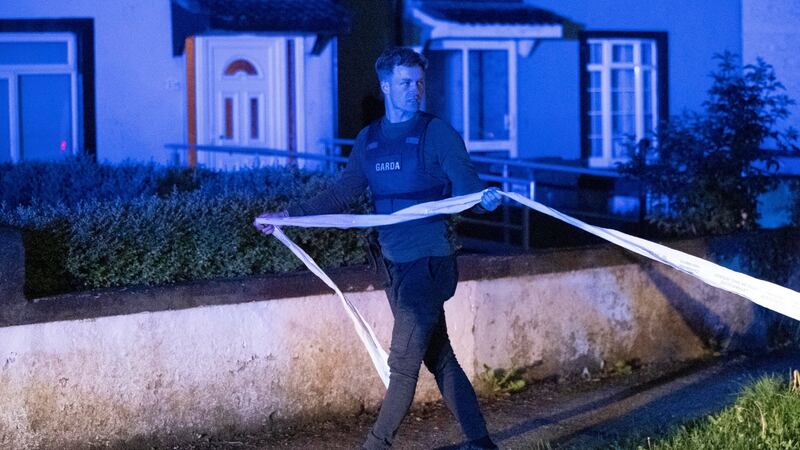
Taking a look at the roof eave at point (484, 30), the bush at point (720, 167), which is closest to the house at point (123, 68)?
the roof eave at point (484, 30)

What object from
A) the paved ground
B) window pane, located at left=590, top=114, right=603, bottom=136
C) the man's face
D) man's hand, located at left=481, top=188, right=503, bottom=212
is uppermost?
window pane, located at left=590, top=114, right=603, bottom=136

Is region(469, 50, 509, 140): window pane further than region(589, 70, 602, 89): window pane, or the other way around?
region(589, 70, 602, 89): window pane

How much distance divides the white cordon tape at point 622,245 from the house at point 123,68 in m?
7.49

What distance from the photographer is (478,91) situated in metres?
17.0

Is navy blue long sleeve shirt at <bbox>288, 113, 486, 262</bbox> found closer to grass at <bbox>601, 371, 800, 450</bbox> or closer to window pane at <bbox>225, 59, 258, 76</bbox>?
grass at <bbox>601, 371, 800, 450</bbox>

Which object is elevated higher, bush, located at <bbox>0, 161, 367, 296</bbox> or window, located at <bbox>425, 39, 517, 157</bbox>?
window, located at <bbox>425, 39, 517, 157</bbox>

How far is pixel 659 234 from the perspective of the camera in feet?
32.2

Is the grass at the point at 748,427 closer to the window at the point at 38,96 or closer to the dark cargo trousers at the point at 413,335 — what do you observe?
the dark cargo trousers at the point at 413,335

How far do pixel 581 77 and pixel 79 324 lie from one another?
39.2 feet

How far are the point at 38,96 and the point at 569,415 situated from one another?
8.71m

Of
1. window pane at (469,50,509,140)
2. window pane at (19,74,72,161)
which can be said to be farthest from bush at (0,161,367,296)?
window pane at (469,50,509,140)

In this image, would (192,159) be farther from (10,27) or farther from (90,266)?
(90,266)

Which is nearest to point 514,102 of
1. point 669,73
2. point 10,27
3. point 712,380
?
point 669,73

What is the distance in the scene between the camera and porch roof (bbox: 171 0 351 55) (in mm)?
13477
